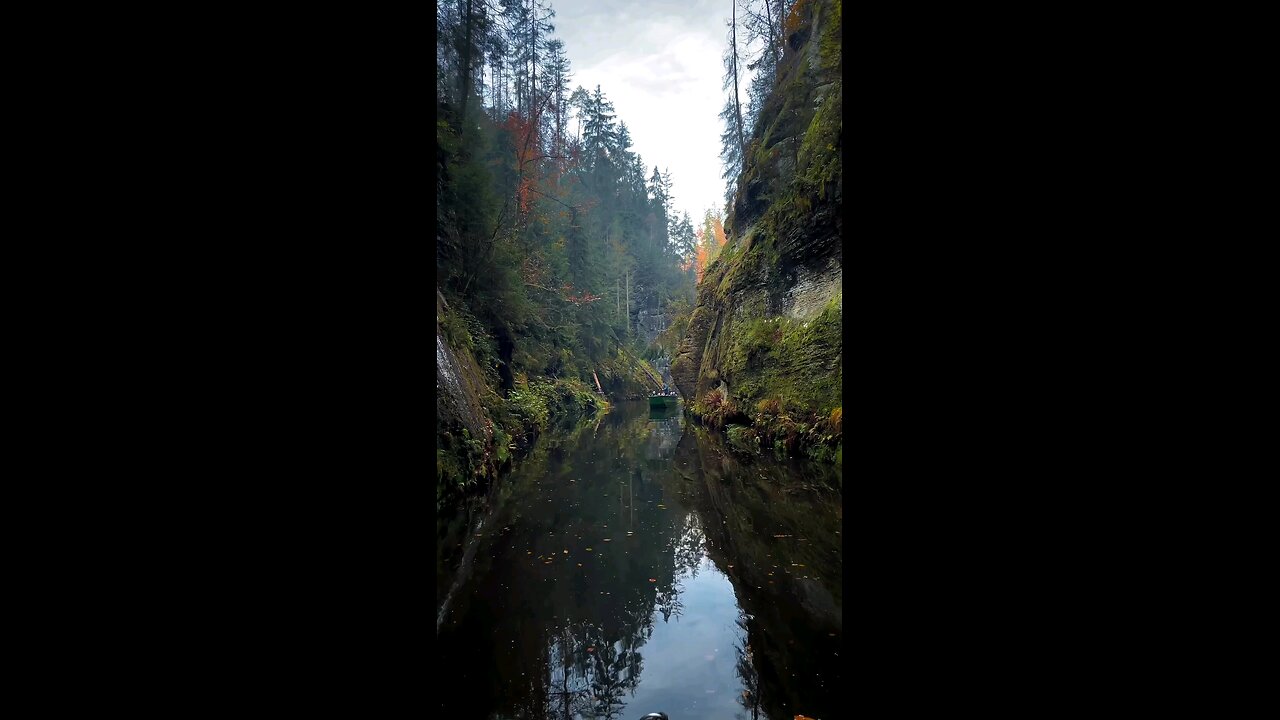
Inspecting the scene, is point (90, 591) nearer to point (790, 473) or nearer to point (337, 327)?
point (337, 327)

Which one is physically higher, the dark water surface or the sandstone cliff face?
the sandstone cliff face

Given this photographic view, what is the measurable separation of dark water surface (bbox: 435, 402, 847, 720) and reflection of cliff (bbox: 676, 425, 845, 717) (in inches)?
0.7

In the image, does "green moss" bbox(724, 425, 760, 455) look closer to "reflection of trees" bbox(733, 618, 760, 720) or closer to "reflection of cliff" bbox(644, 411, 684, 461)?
"reflection of cliff" bbox(644, 411, 684, 461)

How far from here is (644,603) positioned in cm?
457

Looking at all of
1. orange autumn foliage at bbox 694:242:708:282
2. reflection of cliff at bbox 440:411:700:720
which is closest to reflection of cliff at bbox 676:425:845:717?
reflection of cliff at bbox 440:411:700:720

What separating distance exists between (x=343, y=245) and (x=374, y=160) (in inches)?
13.1

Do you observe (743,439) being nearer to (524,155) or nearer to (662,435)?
(662,435)

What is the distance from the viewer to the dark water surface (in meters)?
3.24

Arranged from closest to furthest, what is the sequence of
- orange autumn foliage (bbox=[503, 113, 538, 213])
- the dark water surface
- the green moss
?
the dark water surface, the green moss, orange autumn foliage (bbox=[503, 113, 538, 213])

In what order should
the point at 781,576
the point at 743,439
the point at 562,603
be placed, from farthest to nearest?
the point at 743,439 → the point at 781,576 → the point at 562,603

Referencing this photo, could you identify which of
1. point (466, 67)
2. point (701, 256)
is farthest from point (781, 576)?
point (701, 256)

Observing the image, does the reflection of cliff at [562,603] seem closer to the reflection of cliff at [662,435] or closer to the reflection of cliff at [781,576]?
the reflection of cliff at [781,576]

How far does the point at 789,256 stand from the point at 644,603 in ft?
36.4
